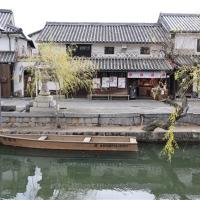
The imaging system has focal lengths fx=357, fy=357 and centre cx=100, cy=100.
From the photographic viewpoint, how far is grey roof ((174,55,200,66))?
111 ft

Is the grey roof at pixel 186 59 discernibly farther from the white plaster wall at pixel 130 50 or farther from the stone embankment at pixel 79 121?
the stone embankment at pixel 79 121

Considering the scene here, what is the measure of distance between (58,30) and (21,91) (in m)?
7.78

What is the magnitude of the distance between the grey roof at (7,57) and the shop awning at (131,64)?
25.1 ft

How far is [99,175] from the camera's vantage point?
1809 cm

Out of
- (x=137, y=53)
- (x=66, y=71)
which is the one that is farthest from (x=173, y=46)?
(x=66, y=71)

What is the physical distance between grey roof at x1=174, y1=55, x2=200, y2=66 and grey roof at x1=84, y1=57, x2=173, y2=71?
99 centimetres

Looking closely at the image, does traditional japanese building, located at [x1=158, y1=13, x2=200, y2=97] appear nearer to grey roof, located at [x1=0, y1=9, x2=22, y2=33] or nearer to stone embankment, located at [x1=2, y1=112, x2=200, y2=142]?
stone embankment, located at [x1=2, y1=112, x2=200, y2=142]

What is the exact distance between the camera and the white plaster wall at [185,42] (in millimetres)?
35531

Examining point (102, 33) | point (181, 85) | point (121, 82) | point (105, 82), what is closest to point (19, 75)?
point (105, 82)

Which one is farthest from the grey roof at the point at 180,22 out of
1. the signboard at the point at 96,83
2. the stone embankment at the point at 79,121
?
the stone embankment at the point at 79,121

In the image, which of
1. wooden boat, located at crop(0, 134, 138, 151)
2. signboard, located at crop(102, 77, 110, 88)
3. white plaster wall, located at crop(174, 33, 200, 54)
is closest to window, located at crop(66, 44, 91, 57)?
signboard, located at crop(102, 77, 110, 88)

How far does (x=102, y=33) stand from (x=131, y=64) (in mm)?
5324

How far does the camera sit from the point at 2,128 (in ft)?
75.4

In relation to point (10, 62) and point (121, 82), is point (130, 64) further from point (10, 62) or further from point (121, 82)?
point (10, 62)
